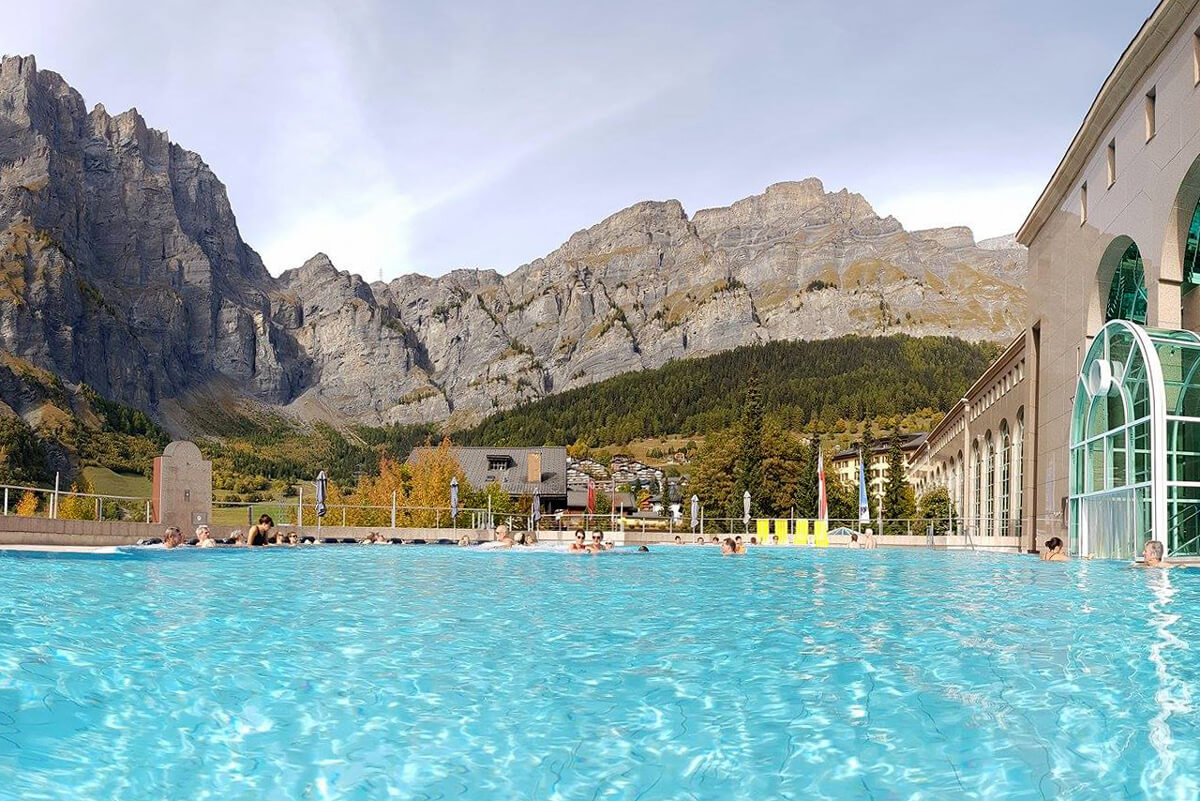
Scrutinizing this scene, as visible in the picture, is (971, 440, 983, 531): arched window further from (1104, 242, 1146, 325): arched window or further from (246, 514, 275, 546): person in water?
(246, 514, 275, 546): person in water

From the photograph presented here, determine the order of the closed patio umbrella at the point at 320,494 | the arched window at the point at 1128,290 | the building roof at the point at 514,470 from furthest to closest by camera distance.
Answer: the building roof at the point at 514,470
the closed patio umbrella at the point at 320,494
the arched window at the point at 1128,290

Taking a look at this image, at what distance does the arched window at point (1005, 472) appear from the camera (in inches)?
1659

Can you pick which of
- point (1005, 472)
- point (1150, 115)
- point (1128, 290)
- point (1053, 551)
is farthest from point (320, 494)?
point (1005, 472)

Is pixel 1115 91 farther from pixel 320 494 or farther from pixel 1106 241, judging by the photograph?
pixel 320 494

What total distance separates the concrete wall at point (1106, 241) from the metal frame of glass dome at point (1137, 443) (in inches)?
65.6

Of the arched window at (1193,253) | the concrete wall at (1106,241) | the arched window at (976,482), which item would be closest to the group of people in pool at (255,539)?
the concrete wall at (1106,241)

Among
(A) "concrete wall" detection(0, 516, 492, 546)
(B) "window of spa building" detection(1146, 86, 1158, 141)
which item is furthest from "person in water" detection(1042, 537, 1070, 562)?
(A) "concrete wall" detection(0, 516, 492, 546)

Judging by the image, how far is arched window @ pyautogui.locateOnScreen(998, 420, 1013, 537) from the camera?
42.1 meters

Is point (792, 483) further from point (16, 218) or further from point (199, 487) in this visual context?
point (16, 218)

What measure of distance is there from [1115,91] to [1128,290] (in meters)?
5.65

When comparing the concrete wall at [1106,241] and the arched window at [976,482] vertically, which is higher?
the concrete wall at [1106,241]

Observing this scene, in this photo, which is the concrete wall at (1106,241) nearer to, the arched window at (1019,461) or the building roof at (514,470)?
the arched window at (1019,461)

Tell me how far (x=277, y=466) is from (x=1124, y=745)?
185 meters

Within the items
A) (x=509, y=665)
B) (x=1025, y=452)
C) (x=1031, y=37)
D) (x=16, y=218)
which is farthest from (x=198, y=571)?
(x=16, y=218)
